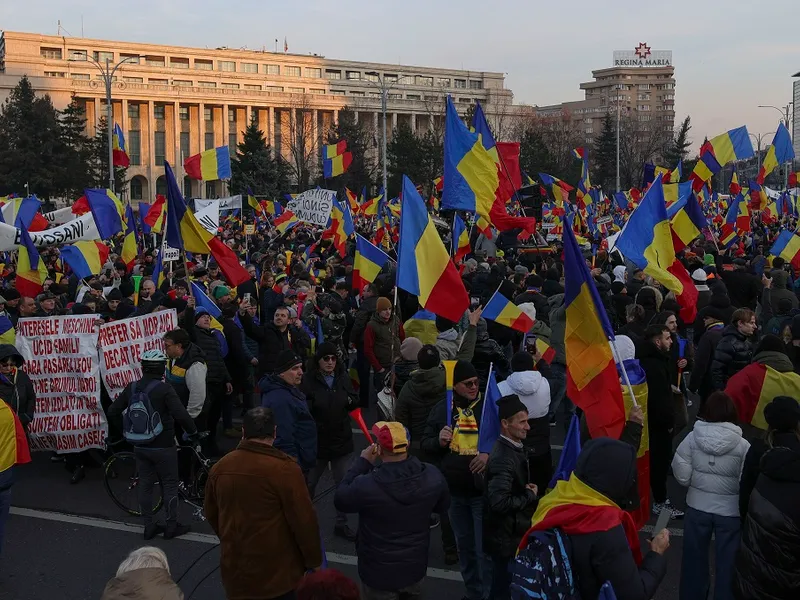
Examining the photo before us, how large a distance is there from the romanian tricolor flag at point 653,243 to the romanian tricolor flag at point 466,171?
5.55ft

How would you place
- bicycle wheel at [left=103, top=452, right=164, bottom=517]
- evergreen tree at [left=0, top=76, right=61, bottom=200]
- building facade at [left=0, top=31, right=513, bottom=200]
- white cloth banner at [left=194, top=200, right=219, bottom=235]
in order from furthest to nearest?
1. building facade at [left=0, top=31, right=513, bottom=200]
2. evergreen tree at [left=0, top=76, right=61, bottom=200]
3. white cloth banner at [left=194, top=200, right=219, bottom=235]
4. bicycle wheel at [left=103, top=452, right=164, bottom=517]

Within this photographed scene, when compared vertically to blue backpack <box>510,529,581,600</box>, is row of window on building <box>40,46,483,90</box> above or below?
above

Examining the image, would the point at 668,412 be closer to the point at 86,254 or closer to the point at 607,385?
the point at 607,385

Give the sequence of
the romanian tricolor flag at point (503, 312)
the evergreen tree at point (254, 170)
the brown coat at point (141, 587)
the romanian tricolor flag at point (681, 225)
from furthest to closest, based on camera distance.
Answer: the evergreen tree at point (254, 170), the romanian tricolor flag at point (681, 225), the romanian tricolor flag at point (503, 312), the brown coat at point (141, 587)

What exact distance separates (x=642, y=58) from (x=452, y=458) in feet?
505

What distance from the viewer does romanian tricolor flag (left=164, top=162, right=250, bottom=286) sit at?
9.14 m

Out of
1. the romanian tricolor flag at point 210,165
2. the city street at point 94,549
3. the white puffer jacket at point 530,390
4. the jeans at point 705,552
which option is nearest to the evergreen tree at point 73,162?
the romanian tricolor flag at point 210,165

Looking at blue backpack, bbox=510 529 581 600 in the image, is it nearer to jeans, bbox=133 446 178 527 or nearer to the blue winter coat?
the blue winter coat

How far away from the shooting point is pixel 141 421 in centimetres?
586

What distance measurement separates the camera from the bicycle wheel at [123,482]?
671 cm

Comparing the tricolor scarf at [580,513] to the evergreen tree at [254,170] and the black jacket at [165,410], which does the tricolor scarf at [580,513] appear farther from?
the evergreen tree at [254,170]

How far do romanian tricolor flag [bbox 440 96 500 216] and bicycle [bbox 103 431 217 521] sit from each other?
3266 millimetres

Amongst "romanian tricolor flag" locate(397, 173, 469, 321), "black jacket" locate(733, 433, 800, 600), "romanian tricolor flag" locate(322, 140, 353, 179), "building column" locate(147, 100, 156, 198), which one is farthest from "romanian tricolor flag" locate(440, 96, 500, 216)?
"building column" locate(147, 100, 156, 198)

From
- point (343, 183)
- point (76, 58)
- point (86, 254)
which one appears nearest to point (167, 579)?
point (86, 254)
